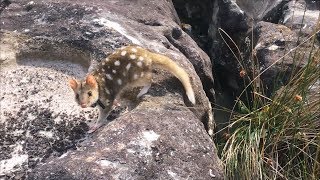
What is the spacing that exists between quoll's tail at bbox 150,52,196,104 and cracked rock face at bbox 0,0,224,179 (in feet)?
0.29

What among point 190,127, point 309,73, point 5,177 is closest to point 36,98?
point 5,177

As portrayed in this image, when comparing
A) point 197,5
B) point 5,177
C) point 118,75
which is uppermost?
point 118,75

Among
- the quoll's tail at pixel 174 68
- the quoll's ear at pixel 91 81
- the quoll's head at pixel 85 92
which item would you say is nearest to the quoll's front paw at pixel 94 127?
the quoll's head at pixel 85 92

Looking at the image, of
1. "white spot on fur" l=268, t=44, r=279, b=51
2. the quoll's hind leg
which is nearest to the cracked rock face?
the quoll's hind leg

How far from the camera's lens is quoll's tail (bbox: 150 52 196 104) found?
12.0 feet

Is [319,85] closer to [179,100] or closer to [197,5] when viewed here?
[179,100]

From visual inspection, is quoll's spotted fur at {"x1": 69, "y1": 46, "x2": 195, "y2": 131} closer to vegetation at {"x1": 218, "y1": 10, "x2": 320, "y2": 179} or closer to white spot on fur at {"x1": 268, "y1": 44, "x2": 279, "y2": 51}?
vegetation at {"x1": 218, "y1": 10, "x2": 320, "y2": 179}

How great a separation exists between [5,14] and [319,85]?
2933mm

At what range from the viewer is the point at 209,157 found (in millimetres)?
3328

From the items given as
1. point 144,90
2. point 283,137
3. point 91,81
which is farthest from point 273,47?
point 91,81

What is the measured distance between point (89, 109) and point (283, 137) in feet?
5.24

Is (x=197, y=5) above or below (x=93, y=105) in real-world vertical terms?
below

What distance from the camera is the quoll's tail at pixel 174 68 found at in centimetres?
367

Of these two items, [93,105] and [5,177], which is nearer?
[5,177]
